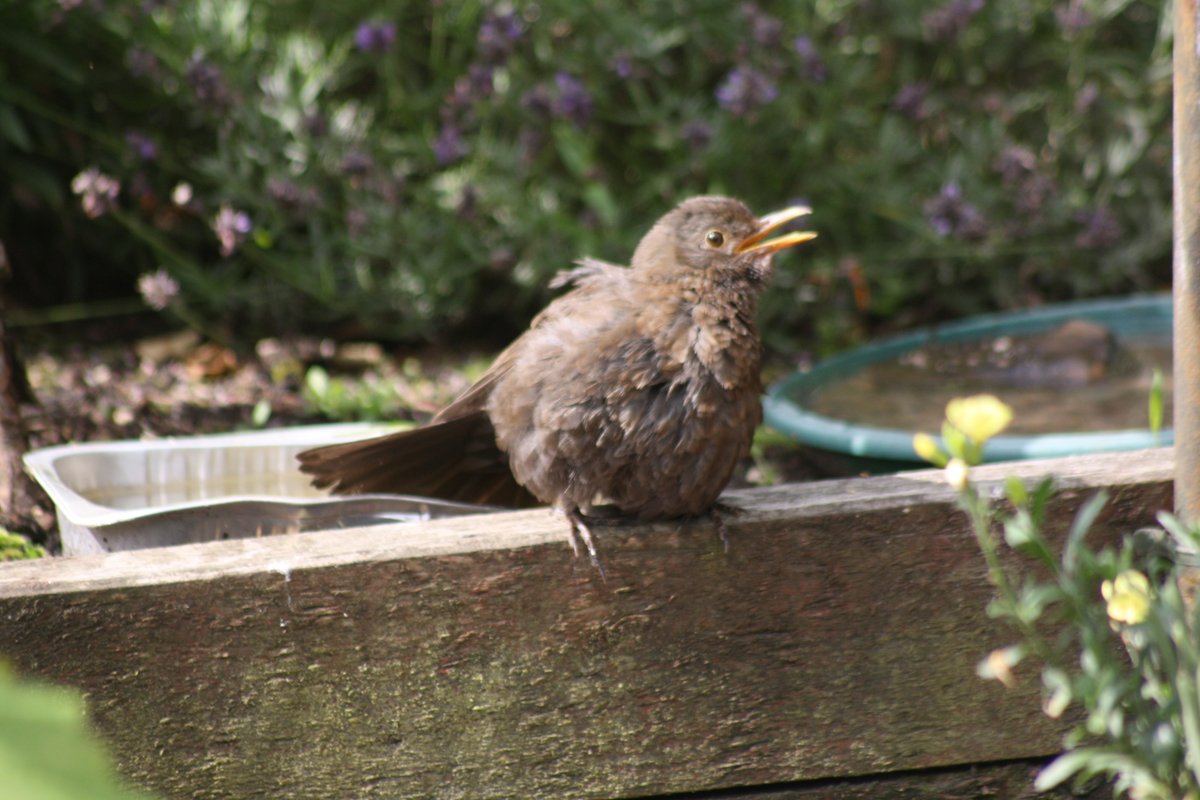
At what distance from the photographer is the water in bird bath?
13.8 feet

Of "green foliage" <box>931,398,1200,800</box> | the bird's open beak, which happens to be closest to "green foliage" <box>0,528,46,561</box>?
the bird's open beak

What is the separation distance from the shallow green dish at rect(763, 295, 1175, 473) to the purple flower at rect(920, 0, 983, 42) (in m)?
1.13

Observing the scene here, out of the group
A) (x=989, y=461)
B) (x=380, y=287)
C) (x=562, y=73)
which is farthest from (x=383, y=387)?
(x=989, y=461)

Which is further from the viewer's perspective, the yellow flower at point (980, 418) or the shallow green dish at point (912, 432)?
the shallow green dish at point (912, 432)

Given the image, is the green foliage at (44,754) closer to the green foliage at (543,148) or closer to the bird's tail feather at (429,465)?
the bird's tail feather at (429,465)

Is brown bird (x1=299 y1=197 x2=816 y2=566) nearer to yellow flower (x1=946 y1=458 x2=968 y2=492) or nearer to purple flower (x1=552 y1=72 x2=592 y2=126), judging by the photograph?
yellow flower (x1=946 y1=458 x2=968 y2=492)

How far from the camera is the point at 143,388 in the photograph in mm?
4484

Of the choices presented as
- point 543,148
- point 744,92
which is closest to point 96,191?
point 543,148

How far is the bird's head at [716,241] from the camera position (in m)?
2.75

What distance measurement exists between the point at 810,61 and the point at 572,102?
892mm

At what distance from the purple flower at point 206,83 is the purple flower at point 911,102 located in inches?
98.0

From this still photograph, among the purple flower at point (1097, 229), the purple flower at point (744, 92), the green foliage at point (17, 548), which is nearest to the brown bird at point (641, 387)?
the green foliage at point (17, 548)

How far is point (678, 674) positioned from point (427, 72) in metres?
3.54

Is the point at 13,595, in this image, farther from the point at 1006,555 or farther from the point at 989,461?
the point at 989,461
